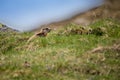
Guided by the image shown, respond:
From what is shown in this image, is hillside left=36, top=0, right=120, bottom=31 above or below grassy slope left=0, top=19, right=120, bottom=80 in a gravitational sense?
above

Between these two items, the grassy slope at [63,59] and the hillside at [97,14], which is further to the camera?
the hillside at [97,14]

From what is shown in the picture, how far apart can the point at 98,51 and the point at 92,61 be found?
1253 millimetres

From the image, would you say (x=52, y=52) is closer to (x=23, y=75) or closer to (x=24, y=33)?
(x=23, y=75)

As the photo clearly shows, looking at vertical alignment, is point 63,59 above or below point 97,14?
below

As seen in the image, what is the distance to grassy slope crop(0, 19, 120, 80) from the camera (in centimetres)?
1344

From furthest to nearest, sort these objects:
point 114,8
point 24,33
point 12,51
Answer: point 114,8
point 24,33
point 12,51

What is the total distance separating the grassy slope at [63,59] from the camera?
1344 cm

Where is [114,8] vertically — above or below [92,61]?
above

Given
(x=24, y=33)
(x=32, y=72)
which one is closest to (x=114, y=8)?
(x=24, y=33)

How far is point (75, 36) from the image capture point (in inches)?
760

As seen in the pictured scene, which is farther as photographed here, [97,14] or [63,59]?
[97,14]

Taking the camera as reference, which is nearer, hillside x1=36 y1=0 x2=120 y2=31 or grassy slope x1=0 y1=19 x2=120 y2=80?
grassy slope x1=0 y1=19 x2=120 y2=80

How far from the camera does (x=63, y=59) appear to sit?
1488 centimetres

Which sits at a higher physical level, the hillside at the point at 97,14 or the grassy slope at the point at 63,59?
the hillside at the point at 97,14
